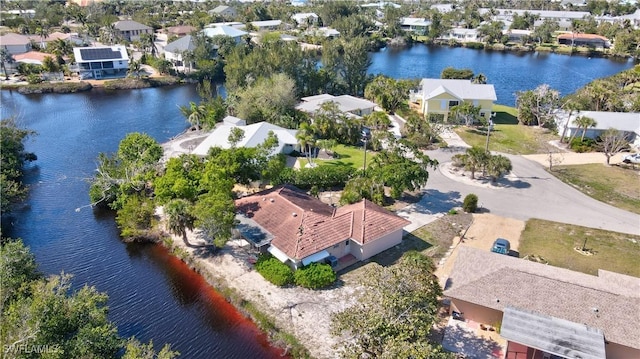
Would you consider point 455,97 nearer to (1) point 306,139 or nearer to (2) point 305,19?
(1) point 306,139

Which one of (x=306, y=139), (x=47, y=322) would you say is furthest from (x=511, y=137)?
(x=47, y=322)

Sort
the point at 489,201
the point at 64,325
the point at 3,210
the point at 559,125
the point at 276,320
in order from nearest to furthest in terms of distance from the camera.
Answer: the point at 64,325 < the point at 276,320 < the point at 3,210 < the point at 489,201 < the point at 559,125

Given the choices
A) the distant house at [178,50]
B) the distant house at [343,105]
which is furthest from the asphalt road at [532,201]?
the distant house at [178,50]

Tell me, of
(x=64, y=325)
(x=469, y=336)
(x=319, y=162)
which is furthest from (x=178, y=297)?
(x=319, y=162)

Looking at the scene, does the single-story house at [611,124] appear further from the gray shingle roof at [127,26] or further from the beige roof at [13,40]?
the gray shingle roof at [127,26]

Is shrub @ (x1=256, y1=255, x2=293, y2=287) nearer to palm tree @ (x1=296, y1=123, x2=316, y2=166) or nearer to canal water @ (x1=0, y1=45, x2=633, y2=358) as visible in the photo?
canal water @ (x1=0, y1=45, x2=633, y2=358)

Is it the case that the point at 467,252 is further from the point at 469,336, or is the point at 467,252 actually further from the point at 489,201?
the point at 489,201
